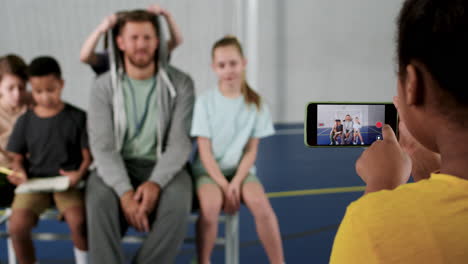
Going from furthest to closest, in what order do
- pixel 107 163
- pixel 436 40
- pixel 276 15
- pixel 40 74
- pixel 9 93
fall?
pixel 276 15 → pixel 9 93 → pixel 40 74 → pixel 107 163 → pixel 436 40

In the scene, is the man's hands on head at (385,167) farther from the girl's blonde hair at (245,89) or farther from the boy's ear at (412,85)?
the girl's blonde hair at (245,89)

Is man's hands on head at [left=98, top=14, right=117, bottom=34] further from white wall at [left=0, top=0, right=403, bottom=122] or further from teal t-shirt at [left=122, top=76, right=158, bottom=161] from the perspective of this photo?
white wall at [left=0, top=0, right=403, bottom=122]

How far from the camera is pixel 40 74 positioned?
6.15 ft

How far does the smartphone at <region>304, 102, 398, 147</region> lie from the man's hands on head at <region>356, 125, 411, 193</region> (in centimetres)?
11

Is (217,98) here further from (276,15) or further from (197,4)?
(276,15)

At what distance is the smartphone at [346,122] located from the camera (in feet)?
1.76

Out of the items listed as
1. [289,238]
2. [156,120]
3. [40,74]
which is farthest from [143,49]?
[289,238]

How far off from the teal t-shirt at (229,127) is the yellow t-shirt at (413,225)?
146 centimetres

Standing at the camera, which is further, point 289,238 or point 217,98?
point 289,238

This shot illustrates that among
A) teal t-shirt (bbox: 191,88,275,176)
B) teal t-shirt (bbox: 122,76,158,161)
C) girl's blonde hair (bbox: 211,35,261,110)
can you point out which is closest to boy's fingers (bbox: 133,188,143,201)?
teal t-shirt (bbox: 122,76,158,161)

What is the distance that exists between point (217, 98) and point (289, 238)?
35.6 inches

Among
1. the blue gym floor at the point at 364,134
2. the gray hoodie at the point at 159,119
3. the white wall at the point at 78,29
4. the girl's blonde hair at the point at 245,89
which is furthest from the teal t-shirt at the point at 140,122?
the white wall at the point at 78,29

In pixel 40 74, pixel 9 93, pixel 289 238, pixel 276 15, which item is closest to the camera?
pixel 40 74

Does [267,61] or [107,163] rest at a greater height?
[267,61]
